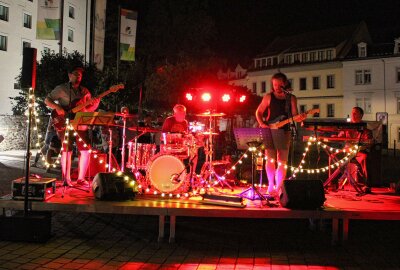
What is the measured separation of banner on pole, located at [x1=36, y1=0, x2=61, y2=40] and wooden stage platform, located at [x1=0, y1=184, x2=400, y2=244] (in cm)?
1498

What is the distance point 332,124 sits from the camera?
734 centimetres

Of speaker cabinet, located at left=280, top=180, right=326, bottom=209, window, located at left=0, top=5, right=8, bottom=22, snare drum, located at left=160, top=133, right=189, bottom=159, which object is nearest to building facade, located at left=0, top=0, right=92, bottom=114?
window, located at left=0, top=5, right=8, bottom=22

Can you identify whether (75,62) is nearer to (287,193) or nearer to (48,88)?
(48,88)

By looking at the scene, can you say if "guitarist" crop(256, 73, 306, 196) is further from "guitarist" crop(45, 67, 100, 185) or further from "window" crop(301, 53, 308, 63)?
"window" crop(301, 53, 308, 63)

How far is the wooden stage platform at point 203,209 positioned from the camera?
5.93 m

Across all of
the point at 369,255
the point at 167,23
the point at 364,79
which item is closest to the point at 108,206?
the point at 369,255

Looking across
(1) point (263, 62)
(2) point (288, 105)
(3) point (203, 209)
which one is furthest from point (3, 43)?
(3) point (203, 209)

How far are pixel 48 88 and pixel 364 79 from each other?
33.3 metres

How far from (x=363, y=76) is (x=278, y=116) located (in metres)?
41.8

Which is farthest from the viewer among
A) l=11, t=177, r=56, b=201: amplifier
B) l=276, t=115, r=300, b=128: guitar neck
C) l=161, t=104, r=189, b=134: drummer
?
l=161, t=104, r=189, b=134: drummer

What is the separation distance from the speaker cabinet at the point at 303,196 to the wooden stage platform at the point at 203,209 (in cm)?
8

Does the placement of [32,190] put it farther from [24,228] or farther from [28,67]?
[28,67]

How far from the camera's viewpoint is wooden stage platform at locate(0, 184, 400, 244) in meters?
5.93

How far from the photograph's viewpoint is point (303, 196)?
19.6 ft
